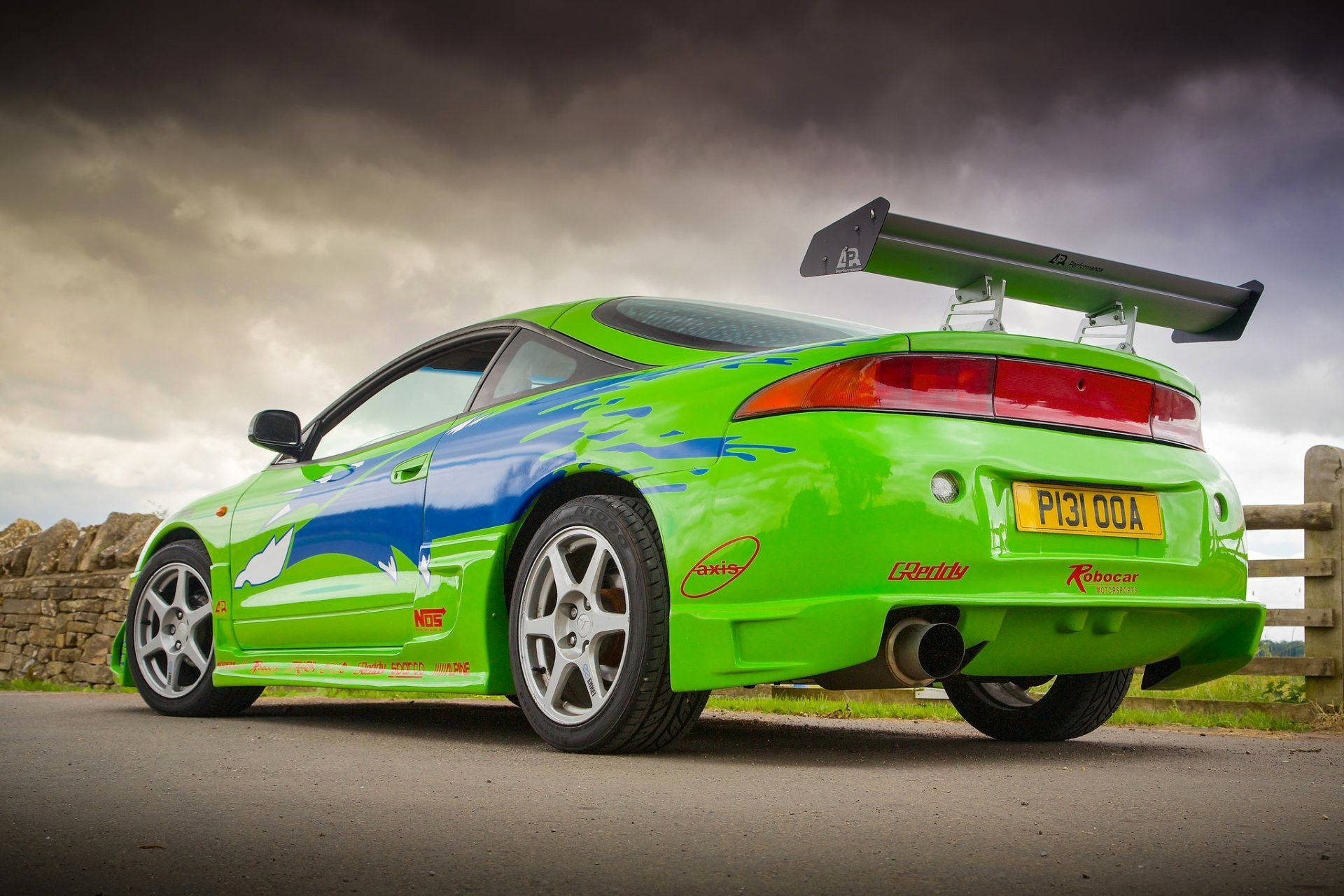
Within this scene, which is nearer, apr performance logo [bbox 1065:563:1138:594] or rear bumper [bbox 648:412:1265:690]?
rear bumper [bbox 648:412:1265:690]

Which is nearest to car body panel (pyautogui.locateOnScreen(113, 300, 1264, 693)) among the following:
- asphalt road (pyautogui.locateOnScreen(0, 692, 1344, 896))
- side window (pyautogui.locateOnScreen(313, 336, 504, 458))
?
asphalt road (pyautogui.locateOnScreen(0, 692, 1344, 896))

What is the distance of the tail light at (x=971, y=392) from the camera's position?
3.17 metres

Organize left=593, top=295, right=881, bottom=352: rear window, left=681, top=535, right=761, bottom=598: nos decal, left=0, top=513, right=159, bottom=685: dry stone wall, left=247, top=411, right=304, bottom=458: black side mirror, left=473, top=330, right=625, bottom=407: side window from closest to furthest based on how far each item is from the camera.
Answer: left=681, top=535, right=761, bottom=598: nos decal → left=593, top=295, right=881, bottom=352: rear window → left=473, top=330, right=625, bottom=407: side window → left=247, top=411, right=304, bottom=458: black side mirror → left=0, top=513, right=159, bottom=685: dry stone wall

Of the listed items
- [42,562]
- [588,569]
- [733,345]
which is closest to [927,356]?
[733,345]

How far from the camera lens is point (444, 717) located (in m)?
5.59

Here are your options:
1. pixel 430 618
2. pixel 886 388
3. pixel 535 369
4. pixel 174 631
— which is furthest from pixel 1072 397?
pixel 174 631

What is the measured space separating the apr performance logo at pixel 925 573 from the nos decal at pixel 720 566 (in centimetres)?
36

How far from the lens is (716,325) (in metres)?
4.02

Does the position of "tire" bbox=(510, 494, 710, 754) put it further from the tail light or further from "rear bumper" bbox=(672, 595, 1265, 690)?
the tail light

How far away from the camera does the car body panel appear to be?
3.05 meters

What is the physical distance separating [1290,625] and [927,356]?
12.7ft

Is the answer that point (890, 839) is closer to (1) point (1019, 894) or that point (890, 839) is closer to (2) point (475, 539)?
(1) point (1019, 894)

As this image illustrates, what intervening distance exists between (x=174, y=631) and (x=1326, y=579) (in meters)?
5.61

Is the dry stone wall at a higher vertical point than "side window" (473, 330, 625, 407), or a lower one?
lower
